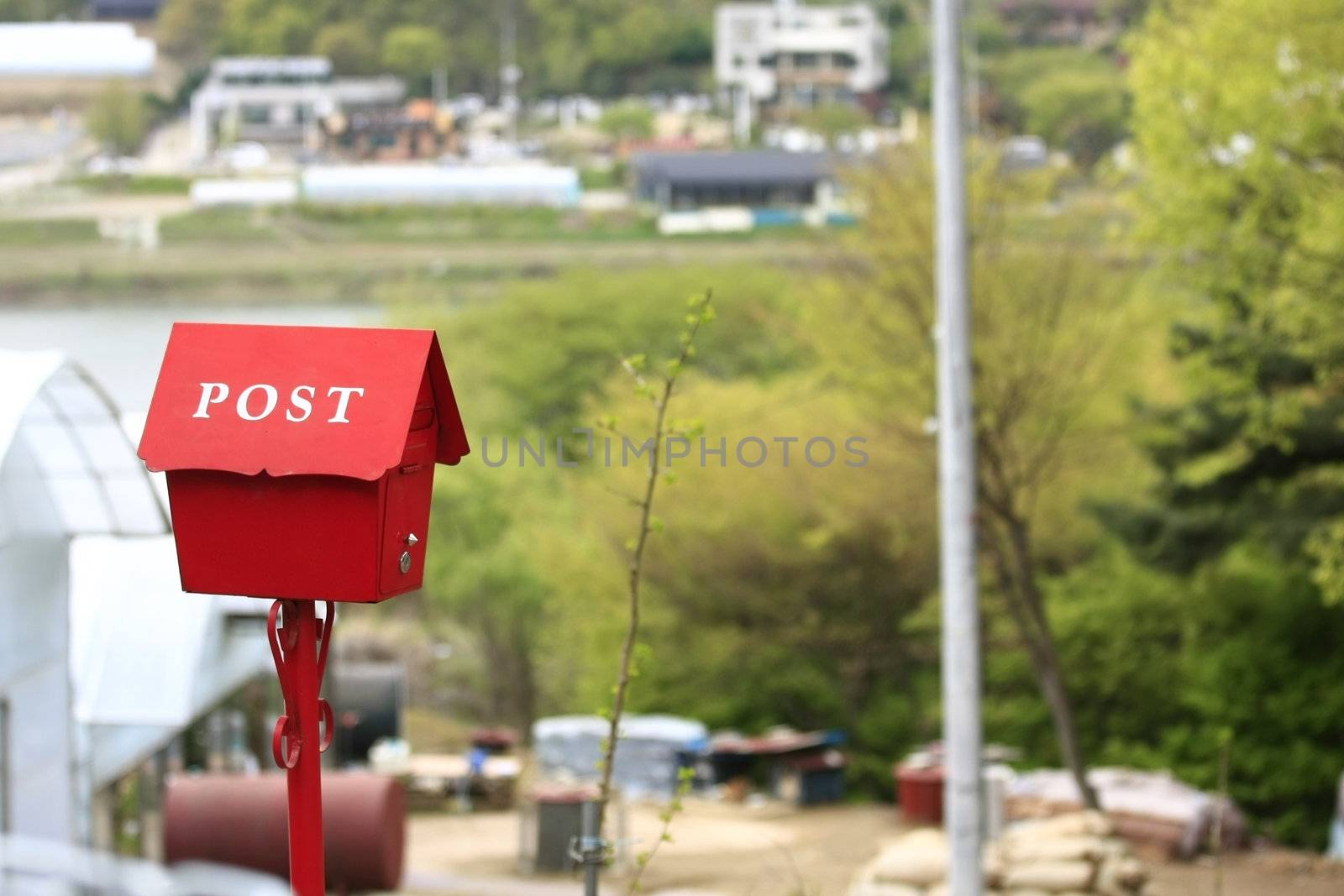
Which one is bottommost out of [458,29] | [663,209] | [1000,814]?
[1000,814]

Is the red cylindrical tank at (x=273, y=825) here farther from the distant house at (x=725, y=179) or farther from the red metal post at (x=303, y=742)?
the distant house at (x=725, y=179)

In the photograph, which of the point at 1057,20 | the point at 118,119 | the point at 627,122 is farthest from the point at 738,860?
the point at 627,122

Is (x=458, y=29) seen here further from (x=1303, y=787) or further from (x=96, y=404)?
(x=96, y=404)

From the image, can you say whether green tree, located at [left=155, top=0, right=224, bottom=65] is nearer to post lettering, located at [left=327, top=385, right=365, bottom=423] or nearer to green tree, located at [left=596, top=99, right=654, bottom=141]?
green tree, located at [left=596, top=99, right=654, bottom=141]

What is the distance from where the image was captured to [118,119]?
107 feet

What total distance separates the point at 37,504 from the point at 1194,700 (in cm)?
1472

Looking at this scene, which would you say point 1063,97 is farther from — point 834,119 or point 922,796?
point 922,796

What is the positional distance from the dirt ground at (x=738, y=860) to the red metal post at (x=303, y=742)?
765 centimetres

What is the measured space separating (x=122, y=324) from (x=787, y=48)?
2603 cm

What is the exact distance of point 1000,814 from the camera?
1461 cm

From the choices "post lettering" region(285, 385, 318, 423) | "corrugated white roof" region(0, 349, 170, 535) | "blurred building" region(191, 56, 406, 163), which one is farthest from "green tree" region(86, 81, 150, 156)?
"post lettering" region(285, 385, 318, 423)

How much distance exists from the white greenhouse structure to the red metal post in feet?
14.1

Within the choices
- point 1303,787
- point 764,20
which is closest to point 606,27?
point 764,20

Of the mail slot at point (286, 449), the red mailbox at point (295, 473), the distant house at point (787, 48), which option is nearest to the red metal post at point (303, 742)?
the red mailbox at point (295, 473)
